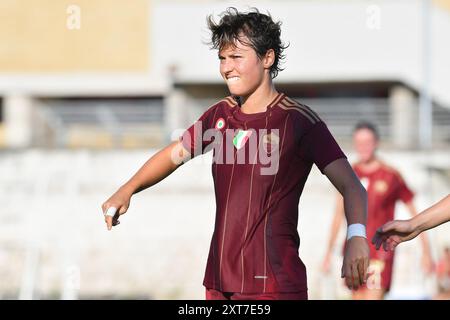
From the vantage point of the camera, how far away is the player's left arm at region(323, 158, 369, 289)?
452 cm

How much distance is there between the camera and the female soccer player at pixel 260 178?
476cm

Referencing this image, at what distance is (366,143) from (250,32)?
5.36m

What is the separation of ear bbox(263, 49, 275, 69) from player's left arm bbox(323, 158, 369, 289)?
55 cm

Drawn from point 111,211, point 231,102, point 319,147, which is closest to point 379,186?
point 231,102

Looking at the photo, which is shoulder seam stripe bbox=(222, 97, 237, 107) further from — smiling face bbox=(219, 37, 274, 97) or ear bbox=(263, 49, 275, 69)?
ear bbox=(263, 49, 275, 69)

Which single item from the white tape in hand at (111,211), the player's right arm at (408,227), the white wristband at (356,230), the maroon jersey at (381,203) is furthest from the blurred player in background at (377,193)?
the white tape in hand at (111,211)

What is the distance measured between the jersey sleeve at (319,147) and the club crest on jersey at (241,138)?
0.80ft

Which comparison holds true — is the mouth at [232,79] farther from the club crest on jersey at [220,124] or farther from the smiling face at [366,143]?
the smiling face at [366,143]

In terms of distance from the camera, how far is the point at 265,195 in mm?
4754

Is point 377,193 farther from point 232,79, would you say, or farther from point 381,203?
point 232,79

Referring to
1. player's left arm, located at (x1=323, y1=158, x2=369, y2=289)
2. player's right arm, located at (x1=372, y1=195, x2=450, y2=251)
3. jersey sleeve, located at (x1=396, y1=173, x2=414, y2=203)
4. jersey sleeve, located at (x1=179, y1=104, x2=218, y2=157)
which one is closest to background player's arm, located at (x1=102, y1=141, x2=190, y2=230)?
jersey sleeve, located at (x1=179, y1=104, x2=218, y2=157)

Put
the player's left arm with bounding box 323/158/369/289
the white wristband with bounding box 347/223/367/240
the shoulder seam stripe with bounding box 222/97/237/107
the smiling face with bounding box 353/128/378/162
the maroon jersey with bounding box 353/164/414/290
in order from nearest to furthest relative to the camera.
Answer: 1. the player's left arm with bounding box 323/158/369/289
2. the white wristband with bounding box 347/223/367/240
3. the shoulder seam stripe with bounding box 222/97/237/107
4. the maroon jersey with bounding box 353/164/414/290
5. the smiling face with bounding box 353/128/378/162
